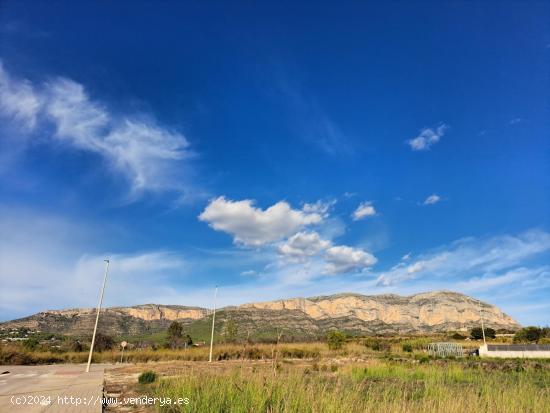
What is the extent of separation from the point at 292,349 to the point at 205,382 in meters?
27.8

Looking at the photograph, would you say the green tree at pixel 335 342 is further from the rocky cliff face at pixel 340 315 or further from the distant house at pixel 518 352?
the rocky cliff face at pixel 340 315

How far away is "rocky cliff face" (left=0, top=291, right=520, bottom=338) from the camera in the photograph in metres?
90.3

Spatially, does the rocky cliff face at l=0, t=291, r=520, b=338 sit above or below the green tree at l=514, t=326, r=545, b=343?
above

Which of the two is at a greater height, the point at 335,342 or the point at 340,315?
the point at 340,315

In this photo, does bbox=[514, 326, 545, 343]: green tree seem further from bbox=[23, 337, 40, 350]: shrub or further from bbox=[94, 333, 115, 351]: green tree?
bbox=[23, 337, 40, 350]: shrub

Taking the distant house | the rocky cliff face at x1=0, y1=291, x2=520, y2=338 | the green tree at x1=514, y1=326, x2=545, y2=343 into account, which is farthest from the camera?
the rocky cliff face at x1=0, y1=291, x2=520, y2=338

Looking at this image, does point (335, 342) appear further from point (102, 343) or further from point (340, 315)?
point (340, 315)

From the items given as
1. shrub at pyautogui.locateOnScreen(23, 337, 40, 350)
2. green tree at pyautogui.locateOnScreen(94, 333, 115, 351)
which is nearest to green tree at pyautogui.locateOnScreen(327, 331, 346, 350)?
green tree at pyautogui.locateOnScreen(94, 333, 115, 351)

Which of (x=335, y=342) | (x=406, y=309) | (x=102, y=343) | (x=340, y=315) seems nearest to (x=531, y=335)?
(x=335, y=342)

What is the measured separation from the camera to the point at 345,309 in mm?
132125

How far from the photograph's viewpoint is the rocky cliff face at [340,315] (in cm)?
9031

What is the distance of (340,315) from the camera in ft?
410

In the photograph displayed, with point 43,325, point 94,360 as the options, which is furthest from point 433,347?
point 43,325

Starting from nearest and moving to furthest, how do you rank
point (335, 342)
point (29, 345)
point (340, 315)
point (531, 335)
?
point (29, 345)
point (335, 342)
point (531, 335)
point (340, 315)
